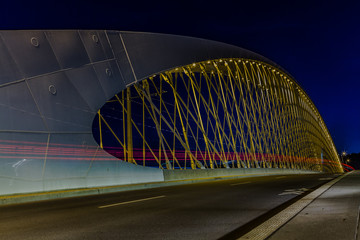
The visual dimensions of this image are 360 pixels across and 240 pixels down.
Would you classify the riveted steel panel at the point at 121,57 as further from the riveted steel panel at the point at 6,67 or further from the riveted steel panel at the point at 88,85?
the riveted steel panel at the point at 6,67

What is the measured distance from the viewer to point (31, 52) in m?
11.4

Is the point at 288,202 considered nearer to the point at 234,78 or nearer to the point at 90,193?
the point at 90,193

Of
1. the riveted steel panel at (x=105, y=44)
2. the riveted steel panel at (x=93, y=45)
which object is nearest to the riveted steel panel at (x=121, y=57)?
the riveted steel panel at (x=105, y=44)

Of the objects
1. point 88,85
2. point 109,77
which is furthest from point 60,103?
point 109,77

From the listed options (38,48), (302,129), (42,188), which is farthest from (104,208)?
(302,129)

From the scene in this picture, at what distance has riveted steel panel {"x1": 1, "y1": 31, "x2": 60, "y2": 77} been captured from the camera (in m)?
10.9

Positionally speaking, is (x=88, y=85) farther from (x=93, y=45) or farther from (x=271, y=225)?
(x=271, y=225)

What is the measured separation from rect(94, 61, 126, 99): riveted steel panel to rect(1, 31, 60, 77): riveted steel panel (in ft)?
7.15

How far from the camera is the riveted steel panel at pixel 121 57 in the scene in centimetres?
1534

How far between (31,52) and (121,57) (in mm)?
4857

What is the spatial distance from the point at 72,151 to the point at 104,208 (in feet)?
15.9

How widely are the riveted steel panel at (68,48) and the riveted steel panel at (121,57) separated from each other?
6.95 feet

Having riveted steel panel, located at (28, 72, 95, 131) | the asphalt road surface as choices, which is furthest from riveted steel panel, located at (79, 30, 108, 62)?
the asphalt road surface

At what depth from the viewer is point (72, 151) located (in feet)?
39.9
